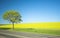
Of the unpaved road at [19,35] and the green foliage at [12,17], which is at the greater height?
the green foliage at [12,17]

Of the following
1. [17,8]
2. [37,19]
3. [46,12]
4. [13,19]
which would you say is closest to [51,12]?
[46,12]

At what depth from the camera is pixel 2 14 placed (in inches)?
369

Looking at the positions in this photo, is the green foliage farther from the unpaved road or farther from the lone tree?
the unpaved road

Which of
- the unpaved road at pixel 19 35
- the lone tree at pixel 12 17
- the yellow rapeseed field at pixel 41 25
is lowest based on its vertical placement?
the unpaved road at pixel 19 35

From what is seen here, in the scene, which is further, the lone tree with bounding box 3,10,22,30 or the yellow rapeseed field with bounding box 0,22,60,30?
the lone tree with bounding box 3,10,22,30

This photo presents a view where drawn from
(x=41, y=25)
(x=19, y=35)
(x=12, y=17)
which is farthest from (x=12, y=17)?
(x=41, y=25)

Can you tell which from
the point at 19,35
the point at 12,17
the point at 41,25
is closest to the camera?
the point at 19,35

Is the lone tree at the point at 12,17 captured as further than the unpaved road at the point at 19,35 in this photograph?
Yes

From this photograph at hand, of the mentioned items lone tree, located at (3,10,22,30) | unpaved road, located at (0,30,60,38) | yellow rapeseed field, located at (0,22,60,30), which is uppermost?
lone tree, located at (3,10,22,30)

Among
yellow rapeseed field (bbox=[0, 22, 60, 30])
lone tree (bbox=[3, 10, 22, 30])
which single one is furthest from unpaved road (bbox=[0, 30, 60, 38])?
lone tree (bbox=[3, 10, 22, 30])

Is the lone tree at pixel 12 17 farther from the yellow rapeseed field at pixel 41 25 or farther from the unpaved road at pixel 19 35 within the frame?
the unpaved road at pixel 19 35

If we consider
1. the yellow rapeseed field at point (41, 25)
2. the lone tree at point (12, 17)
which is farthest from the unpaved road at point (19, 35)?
the lone tree at point (12, 17)

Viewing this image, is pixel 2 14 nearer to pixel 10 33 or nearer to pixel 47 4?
pixel 10 33

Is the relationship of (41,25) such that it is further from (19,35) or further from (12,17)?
(12,17)
